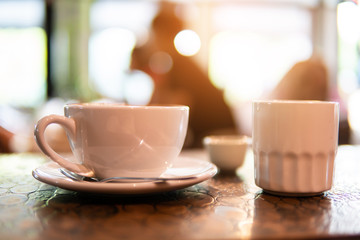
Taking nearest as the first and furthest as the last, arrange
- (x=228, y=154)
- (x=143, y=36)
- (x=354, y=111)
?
1. (x=228, y=154)
2. (x=143, y=36)
3. (x=354, y=111)

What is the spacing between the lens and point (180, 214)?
0.42 meters

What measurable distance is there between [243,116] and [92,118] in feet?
11.8

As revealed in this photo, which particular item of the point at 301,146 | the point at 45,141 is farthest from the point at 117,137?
the point at 301,146

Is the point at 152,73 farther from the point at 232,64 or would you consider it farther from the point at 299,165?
the point at 232,64

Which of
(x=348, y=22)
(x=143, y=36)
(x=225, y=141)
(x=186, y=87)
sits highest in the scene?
(x=348, y=22)

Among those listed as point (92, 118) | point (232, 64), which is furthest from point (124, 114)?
point (232, 64)

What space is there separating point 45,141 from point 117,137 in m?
0.11

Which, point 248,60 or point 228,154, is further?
point 248,60

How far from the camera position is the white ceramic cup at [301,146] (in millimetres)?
504

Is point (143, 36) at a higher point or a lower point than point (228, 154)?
higher

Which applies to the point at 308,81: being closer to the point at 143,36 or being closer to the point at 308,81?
the point at 308,81

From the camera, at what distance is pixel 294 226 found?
38 centimetres

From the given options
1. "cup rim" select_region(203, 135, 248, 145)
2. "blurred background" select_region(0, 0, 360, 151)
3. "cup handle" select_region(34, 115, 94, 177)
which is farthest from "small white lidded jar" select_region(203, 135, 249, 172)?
"blurred background" select_region(0, 0, 360, 151)

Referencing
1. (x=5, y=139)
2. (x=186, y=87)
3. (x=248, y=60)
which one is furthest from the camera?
(x=248, y=60)
